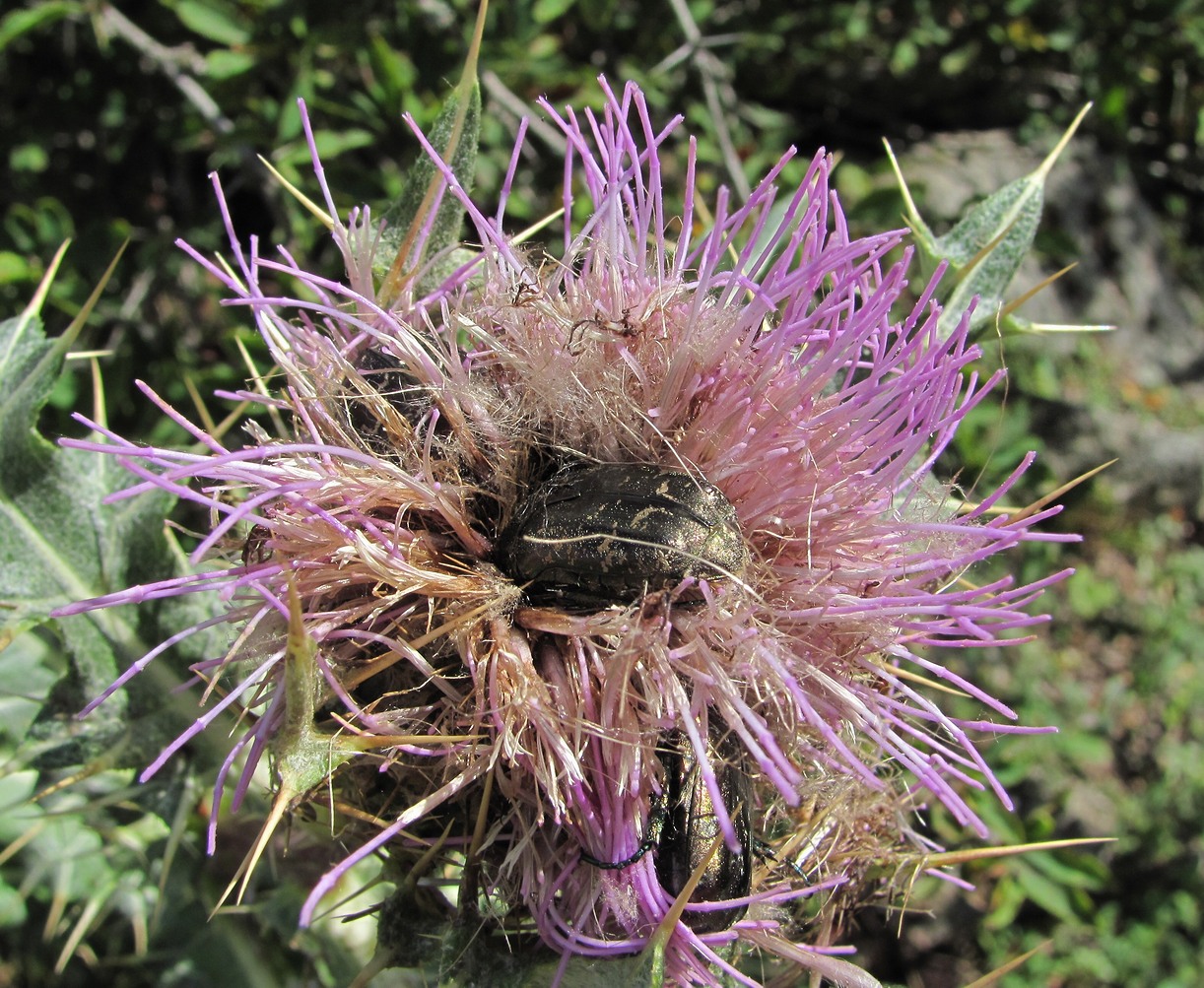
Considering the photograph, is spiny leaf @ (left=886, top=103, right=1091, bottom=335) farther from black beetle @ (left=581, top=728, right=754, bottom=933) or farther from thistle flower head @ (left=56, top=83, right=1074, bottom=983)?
black beetle @ (left=581, top=728, right=754, bottom=933)

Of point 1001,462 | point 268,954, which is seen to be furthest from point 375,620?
point 1001,462

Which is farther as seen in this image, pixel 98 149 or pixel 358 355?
pixel 98 149

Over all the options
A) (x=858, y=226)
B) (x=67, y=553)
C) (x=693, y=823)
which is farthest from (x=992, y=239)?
(x=67, y=553)

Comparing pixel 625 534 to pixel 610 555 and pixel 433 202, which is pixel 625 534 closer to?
pixel 610 555

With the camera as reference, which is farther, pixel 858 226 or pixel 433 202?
pixel 858 226

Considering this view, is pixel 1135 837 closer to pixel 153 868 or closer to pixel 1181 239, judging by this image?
pixel 1181 239

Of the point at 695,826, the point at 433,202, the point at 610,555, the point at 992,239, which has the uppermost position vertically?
the point at 433,202
